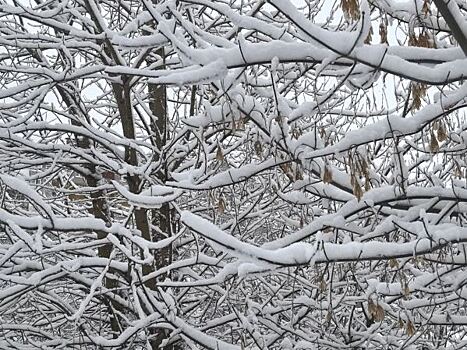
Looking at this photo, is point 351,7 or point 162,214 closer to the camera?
point 351,7

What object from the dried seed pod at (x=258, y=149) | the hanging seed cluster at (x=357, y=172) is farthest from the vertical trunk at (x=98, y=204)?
the hanging seed cluster at (x=357, y=172)

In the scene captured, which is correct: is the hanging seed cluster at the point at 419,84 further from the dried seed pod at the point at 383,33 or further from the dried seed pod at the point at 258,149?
the dried seed pod at the point at 258,149

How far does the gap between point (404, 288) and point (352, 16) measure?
4.70 feet

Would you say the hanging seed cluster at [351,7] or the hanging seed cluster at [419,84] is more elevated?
the hanging seed cluster at [351,7]

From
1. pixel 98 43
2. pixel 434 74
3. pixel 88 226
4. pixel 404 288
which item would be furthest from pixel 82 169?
pixel 434 74

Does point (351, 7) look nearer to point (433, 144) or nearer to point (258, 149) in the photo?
point (433, 144)

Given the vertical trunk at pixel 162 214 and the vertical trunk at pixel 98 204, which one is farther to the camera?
the vertical trunk at pixel 98 204

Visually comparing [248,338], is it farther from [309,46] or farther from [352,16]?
[352,16]

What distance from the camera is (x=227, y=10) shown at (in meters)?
2.48

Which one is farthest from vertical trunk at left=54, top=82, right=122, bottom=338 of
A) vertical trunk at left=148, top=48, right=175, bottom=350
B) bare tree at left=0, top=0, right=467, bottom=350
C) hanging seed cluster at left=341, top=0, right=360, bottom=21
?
hanging seed cluster at left=341, top=0, right=360, bottom=21

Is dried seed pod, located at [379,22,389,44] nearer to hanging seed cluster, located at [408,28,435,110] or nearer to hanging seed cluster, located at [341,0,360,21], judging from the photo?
hanging seed cluster, located at [408,28,435,110]

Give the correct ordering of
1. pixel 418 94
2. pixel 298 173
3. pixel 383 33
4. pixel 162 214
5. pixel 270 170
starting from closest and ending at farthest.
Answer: pixel 418 94 < pixel 383 33 < pixel 298 173 < pixel 270 170 < pixel 162 214

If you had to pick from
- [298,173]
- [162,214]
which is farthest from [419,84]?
[162,214]

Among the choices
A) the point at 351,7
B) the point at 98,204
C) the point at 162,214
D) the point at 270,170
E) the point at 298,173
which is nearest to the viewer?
the point at 351,7
